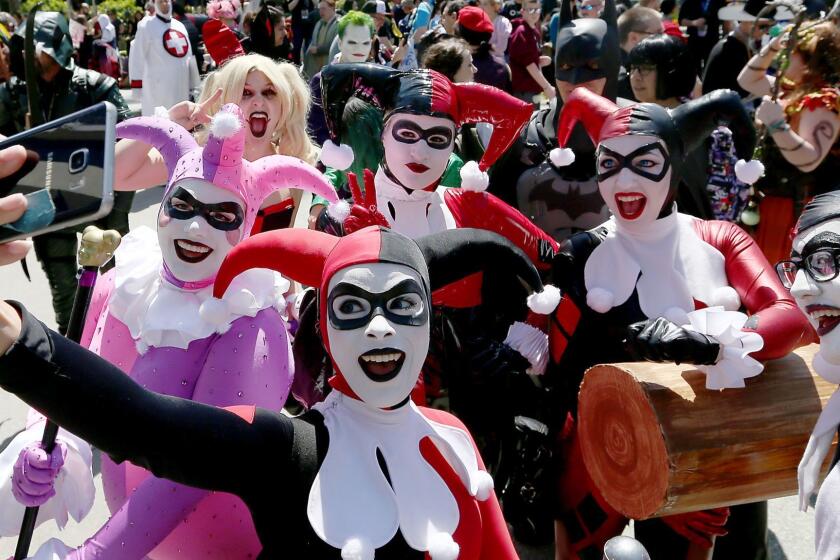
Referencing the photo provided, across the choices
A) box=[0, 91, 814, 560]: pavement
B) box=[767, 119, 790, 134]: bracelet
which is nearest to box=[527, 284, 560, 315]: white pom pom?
box=[0, 91, 814, 560]: pavement

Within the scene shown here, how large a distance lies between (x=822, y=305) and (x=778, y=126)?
2.04m

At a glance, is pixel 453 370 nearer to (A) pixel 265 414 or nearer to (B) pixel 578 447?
(B) pixel 578 447

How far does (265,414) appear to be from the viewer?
183cm

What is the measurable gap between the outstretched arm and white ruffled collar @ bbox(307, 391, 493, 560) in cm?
13

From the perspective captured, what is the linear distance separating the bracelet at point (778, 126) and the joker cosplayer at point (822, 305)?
174 cm

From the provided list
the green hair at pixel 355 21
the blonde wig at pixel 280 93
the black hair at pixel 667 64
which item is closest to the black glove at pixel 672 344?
the blonde wig at pixel 280 93

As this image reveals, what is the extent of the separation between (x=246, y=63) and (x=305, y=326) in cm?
144

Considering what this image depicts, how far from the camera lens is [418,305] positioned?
194cm

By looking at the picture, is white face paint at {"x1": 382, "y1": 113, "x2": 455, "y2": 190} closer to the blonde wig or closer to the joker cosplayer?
the blonde wig

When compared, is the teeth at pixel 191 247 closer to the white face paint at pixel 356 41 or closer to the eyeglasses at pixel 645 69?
the eyeglasses at pixel 645 69

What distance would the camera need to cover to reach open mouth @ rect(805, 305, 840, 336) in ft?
6.33

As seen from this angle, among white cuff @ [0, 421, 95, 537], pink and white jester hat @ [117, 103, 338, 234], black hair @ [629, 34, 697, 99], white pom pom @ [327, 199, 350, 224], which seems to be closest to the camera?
white cuff @ [0, 421, 95, 537]

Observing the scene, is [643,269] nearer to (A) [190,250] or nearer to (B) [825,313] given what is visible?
(B) [825,313]

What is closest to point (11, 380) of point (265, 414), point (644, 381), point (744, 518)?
point (265, 414)
